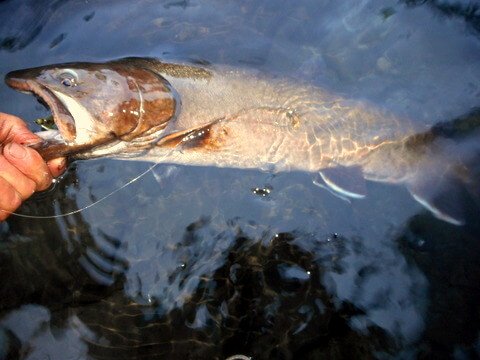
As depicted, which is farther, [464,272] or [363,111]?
[363,111]

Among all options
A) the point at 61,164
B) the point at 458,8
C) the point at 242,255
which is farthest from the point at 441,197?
the point at 61,164

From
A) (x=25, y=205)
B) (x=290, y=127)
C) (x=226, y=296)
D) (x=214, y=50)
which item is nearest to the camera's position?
(x=226, y=296)

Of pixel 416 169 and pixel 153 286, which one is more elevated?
pixel 416 169

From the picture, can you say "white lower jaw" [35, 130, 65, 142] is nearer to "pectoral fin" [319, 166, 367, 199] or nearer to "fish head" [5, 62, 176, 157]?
"fish head" [5, 62, 176, 157]

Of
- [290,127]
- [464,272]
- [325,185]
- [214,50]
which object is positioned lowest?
[464,272]

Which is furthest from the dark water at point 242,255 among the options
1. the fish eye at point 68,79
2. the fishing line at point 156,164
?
the fish eye at point 68,79

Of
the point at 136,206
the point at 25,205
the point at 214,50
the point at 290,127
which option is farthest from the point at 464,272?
the point at 25,205

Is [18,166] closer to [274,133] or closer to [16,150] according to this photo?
[16,150]

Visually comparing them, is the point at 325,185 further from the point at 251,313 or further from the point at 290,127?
the point at 251,313
